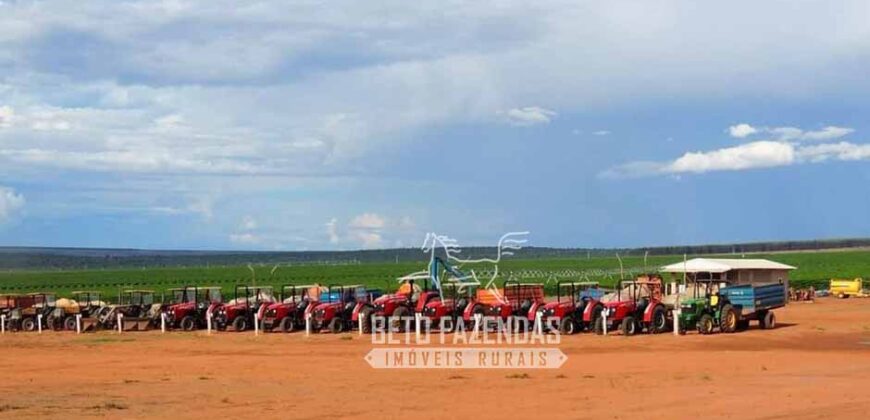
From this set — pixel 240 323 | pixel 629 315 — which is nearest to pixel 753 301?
pixel 629 315

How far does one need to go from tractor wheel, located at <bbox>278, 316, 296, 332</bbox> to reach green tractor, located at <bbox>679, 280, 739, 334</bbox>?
13878 mm

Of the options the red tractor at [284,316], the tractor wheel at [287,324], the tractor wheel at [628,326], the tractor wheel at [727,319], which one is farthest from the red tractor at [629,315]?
the tractor wheel at [287,324]

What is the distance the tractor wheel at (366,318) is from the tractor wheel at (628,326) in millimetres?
8766

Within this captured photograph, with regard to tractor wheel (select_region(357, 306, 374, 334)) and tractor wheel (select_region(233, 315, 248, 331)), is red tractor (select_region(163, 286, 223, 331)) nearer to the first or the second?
tractor wheel (select_region(233, 315, 248, 331))

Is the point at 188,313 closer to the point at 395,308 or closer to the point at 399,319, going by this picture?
the point at 395,308

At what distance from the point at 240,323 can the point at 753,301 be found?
1843 centimetres

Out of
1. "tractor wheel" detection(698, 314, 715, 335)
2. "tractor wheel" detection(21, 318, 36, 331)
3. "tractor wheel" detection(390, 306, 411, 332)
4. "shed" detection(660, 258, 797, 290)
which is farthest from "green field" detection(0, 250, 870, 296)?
"tractor wheel" detection(698, 314, 715, 335)

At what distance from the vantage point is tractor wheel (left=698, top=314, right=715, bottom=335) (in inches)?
1396

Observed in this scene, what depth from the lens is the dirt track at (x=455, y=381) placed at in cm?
1784

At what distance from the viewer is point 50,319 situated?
1929 inches

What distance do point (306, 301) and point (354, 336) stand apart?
16.9ft

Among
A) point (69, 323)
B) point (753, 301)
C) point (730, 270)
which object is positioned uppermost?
point (730, 270)

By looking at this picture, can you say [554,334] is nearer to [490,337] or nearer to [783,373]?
[490,337]

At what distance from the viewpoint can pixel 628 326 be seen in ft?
116
